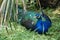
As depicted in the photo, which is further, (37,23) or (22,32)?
(37,23)

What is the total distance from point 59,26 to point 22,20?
0.63 meters

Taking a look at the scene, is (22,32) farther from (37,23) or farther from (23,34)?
(37,23)

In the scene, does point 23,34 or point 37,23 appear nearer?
point 23,34

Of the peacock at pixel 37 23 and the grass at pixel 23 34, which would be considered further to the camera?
the peacock at pixel 37 23

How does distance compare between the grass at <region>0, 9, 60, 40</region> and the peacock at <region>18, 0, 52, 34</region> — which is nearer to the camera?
the grass at <region>0, 9, 60, 40</region>

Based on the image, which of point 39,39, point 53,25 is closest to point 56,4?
point 53,25

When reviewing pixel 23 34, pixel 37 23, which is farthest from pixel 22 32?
pixel 37 23

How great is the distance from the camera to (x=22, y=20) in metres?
3.23

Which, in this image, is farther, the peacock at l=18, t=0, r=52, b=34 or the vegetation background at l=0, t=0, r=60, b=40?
the peacock at l=18, t=0, r=52, b=34

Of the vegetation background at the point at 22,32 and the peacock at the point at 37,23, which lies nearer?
the vegetation background at the point at 22,32

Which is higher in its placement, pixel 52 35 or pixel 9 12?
pixel 9 12

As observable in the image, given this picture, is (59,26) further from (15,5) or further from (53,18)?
(15,5)

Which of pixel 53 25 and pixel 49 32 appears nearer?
pixel 49 32

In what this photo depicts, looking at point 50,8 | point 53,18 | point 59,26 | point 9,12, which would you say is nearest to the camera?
point 9,12
